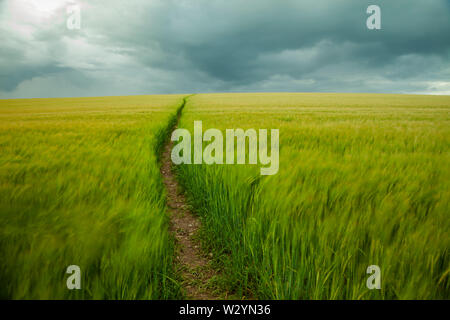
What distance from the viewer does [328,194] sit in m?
1.56

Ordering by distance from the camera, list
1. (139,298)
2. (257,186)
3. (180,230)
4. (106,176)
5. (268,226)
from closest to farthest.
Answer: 1. (139,298)
2. (268,226)
3. (257,186)
4. (106,176)
5. (180,230)

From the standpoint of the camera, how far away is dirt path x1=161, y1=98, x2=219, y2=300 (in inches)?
56.2

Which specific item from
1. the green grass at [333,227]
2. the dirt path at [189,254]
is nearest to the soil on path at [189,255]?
the dirt path at [189,254]

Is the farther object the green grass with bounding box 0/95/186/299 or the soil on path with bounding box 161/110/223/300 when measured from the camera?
the soil on path with bounding box 161/110/223/300

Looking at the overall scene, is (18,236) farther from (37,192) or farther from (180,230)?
(180,230)

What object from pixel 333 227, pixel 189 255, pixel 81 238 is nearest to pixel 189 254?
pixel 189 255

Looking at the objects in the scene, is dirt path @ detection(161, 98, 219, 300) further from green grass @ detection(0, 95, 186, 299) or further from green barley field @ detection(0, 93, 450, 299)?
green grass @ detection(0, 95, 186, 299)

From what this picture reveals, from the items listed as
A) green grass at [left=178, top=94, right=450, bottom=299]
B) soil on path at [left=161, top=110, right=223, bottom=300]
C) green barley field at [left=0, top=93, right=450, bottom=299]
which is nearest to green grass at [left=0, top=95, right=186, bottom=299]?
green barley field at [left=0, top=93, right=450, bottom=299]

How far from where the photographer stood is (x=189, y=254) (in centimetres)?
185

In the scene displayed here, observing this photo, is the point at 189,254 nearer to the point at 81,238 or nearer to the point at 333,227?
the point at 81,238

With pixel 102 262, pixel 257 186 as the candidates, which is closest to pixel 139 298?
pixel 102 262

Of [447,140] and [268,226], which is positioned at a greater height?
[447,140]

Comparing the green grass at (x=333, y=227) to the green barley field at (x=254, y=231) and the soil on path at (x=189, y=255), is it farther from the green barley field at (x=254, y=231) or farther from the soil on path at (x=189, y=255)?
the soil on path at (x=189, y=255)
